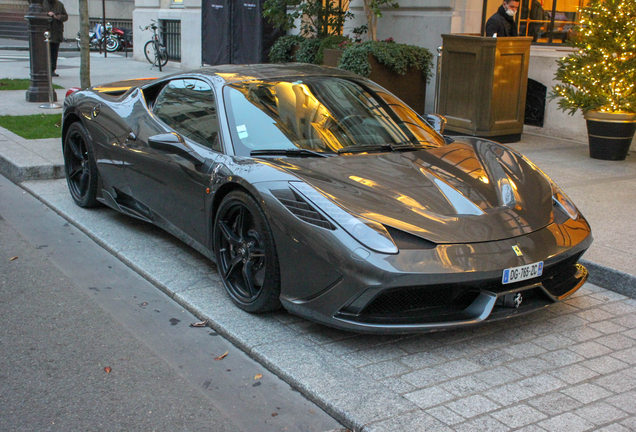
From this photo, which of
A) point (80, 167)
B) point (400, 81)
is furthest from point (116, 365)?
point (400, 81)

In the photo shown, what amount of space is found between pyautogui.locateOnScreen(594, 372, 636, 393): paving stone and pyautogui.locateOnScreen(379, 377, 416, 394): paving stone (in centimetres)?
95

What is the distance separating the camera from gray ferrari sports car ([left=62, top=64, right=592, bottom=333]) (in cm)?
347

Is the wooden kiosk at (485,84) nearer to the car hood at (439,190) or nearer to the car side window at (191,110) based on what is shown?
the car hood at (439,190)

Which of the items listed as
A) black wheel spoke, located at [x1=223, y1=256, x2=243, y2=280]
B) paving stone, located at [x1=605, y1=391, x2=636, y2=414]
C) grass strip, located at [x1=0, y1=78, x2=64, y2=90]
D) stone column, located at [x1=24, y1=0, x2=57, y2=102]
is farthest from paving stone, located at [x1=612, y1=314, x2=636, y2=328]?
grass strip, located at [x1=0, y1=78, x2=64, y2=90]

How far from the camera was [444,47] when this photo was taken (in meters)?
9.73

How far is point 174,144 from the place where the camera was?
15.3ft

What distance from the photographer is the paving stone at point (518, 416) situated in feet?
9.77

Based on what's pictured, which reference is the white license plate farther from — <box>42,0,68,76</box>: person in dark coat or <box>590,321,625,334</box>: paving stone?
<box>42,0,68,76</box>: person in dark coat

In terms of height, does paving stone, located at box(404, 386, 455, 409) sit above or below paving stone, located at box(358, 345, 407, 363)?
above

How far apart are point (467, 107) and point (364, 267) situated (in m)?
6.67

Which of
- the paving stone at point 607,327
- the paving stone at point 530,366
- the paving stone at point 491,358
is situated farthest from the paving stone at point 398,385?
the paving stone at point 607,327

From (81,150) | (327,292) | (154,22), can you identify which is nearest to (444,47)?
(81,150)

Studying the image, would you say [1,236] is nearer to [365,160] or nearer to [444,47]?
[365,160]

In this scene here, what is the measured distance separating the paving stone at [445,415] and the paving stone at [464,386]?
173 millimetres
